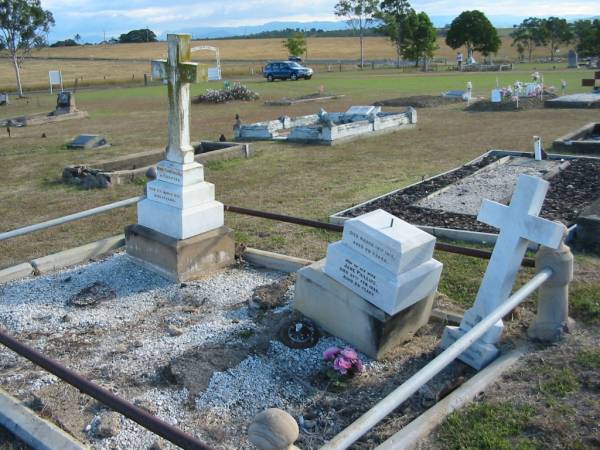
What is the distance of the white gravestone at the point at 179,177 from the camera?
6.02m

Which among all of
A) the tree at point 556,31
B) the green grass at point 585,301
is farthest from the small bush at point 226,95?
the tree at point 556,31

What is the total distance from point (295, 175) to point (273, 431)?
9232 millimetres

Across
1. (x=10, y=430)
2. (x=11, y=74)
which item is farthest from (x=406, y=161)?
(x=11, y=74)

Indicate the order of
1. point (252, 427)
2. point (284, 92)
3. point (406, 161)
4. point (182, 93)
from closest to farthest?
1. point (252, 427)
2. point (182, 93)
3. point (406, 161)
4. point (284, 92)

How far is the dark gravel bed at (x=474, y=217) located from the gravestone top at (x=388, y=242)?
3.19 metres

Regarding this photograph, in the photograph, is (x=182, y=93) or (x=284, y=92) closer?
(x=182, y=93)

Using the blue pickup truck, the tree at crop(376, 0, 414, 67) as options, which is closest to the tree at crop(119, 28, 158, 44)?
the tree at crop(376, 0, 414, 67)

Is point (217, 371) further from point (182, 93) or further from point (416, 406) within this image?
point (182, 93)

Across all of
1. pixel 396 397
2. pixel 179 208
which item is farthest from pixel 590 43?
pixel 396 397

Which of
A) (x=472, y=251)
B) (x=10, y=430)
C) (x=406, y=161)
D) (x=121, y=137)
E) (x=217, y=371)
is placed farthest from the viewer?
(x=121, y=137)

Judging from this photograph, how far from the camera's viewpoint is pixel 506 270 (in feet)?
14.5

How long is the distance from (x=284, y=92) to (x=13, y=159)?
19.6 metres

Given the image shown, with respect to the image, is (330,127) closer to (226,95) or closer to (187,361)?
(187,361)

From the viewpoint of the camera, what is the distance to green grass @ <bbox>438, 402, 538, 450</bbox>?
342 centimetres
